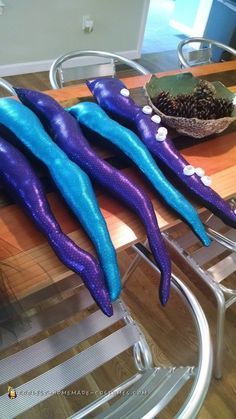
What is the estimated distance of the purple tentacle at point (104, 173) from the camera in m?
0.71

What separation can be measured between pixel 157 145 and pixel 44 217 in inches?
14.9

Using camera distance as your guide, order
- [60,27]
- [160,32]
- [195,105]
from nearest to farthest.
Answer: [195,105], [60,27], [160,32]

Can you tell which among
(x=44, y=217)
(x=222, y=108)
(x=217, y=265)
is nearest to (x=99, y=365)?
(x=44, y=217)

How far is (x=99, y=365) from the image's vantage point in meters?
0.72

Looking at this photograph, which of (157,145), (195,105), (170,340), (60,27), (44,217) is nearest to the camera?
(44,217)

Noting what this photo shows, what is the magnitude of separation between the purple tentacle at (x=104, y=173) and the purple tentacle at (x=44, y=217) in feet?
0.42

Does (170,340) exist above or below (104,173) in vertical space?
below

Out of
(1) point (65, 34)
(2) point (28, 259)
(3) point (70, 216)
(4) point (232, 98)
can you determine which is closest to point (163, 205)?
(3) point (70, 216)

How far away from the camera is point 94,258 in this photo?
0.63 m

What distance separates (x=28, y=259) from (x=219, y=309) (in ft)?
1.94

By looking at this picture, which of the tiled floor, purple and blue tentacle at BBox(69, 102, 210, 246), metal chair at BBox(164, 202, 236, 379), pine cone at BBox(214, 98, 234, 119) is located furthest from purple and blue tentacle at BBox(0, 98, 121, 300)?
the tiled floor

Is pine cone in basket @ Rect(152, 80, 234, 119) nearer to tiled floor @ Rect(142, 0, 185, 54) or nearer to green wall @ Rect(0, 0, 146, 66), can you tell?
green wall @ Rect(0, 0, 146, 66)

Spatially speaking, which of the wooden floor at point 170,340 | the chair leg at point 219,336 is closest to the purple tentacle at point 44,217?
the chair leg at point 219,336

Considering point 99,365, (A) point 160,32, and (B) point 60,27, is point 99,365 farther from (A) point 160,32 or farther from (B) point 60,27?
(A) point 160,32
